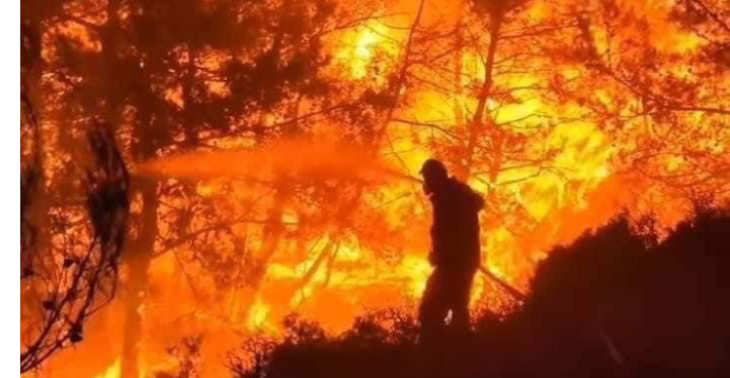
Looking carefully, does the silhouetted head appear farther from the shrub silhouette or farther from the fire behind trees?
the shrub silhouette

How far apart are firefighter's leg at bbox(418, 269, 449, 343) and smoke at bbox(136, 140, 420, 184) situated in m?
0.25

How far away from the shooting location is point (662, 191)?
2.67m

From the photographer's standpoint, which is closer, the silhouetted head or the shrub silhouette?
the shrub silhouette

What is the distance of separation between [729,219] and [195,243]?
1.27m

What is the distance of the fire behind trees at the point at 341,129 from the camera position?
2.63 metres

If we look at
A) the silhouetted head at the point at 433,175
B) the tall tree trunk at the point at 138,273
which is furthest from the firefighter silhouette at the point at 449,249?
the tall tree trunk at the point at 138,273

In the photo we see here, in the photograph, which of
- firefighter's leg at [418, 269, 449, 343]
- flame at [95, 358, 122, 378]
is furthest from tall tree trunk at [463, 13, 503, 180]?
flame at [95, 358, 122, 378]

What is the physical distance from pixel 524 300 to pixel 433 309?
212mm

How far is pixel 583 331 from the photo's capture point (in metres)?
2.56

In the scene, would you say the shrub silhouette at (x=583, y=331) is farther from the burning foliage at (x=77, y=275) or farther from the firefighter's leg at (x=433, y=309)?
the burning foliage at (x=77, y=275)

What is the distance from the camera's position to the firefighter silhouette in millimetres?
2613

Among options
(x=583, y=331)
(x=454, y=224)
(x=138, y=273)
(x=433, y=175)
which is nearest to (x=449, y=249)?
(x=454, y=224)

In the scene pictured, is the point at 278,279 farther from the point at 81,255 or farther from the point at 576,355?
the point at 576,355

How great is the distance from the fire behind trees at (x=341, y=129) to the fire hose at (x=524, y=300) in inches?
0.8
